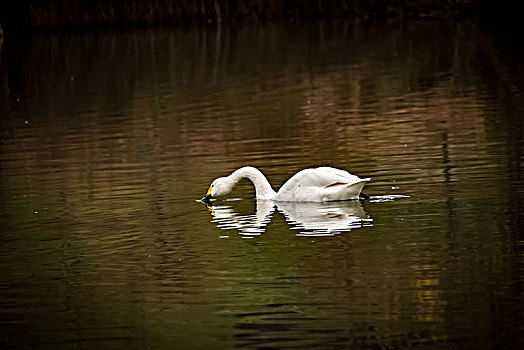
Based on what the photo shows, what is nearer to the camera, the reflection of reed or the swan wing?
the swan wing

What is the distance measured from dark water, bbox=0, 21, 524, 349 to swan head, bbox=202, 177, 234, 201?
106 mm

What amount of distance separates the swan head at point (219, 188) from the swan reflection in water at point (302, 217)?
12 cm

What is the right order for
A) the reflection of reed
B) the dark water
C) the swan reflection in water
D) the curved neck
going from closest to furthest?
the dark water, the swan reflection in water, the curved neck, the reflection of reed

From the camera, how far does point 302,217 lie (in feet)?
35.0

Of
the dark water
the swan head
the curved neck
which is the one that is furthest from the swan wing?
the swan head

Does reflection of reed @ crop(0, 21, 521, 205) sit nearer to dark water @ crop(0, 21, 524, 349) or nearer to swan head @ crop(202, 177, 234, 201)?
dark water @ crop(0, 21, 524, 349)

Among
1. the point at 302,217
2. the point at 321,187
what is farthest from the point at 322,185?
the point at 302,217

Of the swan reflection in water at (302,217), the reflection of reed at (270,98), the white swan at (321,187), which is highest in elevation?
the reflection of reed at (270,98)

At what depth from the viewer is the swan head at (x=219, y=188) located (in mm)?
11727

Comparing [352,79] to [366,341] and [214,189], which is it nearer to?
[214,189]

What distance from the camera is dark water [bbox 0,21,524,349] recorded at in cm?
739

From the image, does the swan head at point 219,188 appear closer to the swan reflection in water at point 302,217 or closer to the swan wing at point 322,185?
the swan reflection in water at point 302,217

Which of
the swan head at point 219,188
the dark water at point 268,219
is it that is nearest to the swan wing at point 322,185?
the dark water at point 268,219

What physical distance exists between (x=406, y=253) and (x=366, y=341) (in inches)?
80.7
